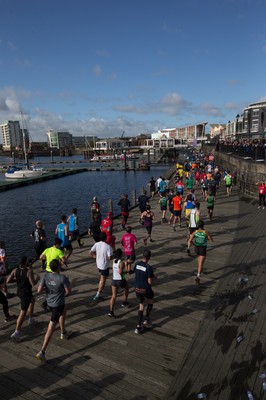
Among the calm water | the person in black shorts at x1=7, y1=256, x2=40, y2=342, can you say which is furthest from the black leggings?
the calm water

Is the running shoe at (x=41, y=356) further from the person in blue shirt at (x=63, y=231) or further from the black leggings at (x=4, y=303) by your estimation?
the person in blue shirt at (x=63, y=231)

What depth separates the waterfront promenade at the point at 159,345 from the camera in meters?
4.63

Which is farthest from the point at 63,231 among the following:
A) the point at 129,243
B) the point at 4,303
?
the point at 4,303

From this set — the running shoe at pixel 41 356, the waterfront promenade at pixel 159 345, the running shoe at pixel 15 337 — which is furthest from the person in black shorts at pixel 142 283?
the running shoe at pixel 15 337

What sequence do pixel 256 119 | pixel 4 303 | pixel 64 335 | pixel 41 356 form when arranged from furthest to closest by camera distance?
pixel 256 119 → pixel 4 303 → pixel 64 335 → pixel 41 356

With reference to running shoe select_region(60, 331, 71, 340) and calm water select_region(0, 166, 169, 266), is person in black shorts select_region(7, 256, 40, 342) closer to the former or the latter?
running shoe select_region(60, 331, 71, 340)

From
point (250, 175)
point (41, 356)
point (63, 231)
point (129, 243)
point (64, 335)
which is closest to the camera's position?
point (41, 356)

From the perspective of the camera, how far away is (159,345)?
5.66m

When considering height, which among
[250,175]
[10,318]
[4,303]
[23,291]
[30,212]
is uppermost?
[250,175]

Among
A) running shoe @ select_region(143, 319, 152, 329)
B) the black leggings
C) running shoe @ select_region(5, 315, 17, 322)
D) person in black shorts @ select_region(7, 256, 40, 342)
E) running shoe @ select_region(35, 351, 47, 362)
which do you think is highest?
person in black shorts @ select_region(7, 256, 40, 342)

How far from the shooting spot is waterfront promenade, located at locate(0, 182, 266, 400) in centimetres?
463

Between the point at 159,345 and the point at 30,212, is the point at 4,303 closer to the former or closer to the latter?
the point at 159,345

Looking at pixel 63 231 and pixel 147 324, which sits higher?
pixel 63 231

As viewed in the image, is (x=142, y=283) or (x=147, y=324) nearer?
(x=142, y=283)
